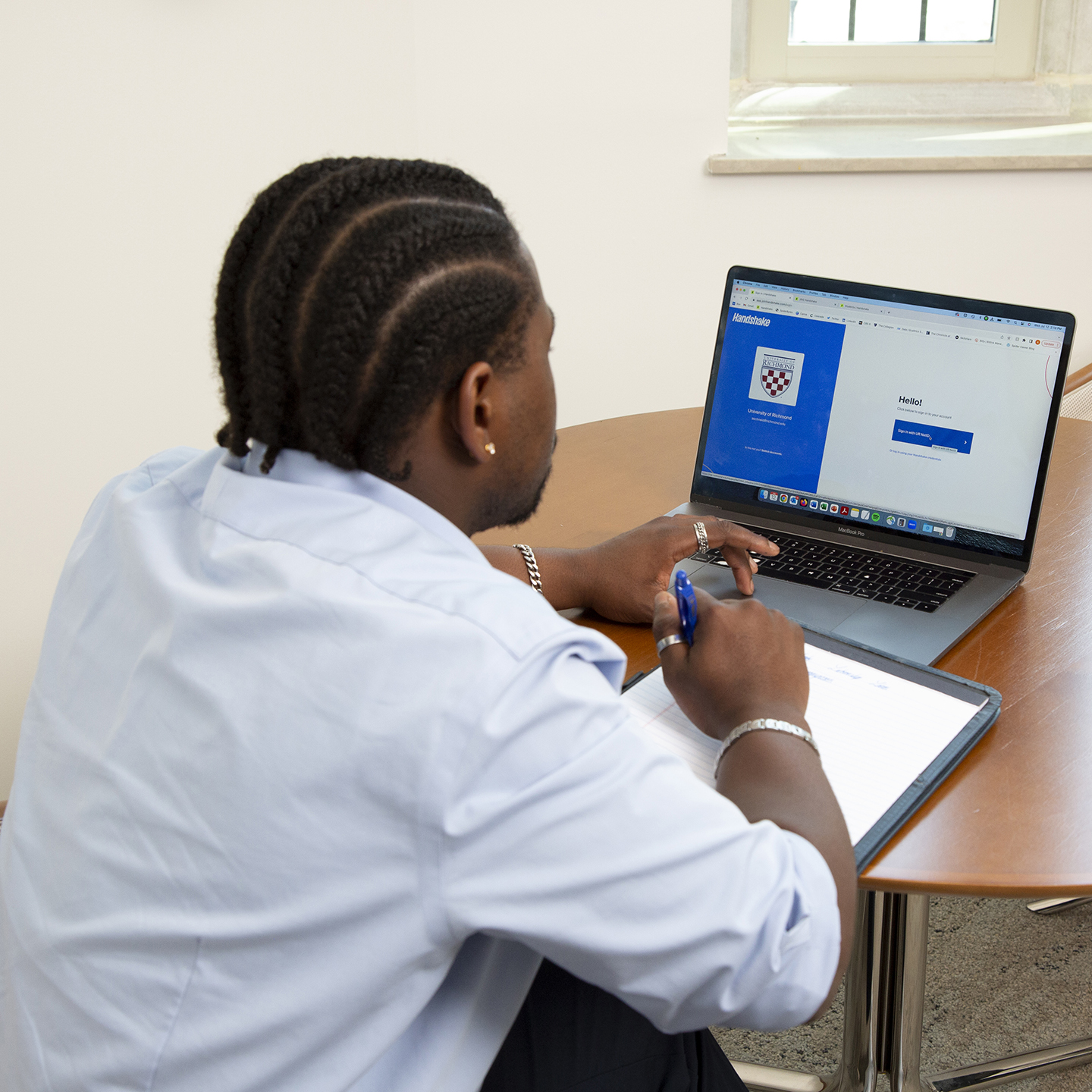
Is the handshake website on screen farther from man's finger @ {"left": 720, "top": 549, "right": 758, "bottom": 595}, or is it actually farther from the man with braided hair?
the man with braided hair

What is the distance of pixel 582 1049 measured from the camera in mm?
847

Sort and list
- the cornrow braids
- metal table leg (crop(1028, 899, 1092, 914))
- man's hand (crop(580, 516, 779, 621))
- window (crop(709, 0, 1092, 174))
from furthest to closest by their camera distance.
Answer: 1. window (crop(709, 0, 1092, 174))
2. metal table leg (crop(1028, 899, 1092, 914))
3. man's hand (crop(580, 516, 779, 621))
4. the cornrow braids

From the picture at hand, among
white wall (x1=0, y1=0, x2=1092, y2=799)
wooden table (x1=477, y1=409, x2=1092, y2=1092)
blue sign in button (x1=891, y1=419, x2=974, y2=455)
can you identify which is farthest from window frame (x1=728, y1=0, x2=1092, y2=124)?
blue sign in button (x1=891, y1=419, x2=974, y2=455)

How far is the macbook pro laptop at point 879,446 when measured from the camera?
46.9 inches

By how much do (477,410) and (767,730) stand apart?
32cm

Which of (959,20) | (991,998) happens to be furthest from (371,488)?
(959,20)

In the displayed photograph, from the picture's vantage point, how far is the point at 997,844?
2.63 ft

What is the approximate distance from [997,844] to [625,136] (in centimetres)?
229

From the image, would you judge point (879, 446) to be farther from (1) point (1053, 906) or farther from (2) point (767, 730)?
(1) point (1053, 906)

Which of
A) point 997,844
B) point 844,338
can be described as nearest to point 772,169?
point 844,338

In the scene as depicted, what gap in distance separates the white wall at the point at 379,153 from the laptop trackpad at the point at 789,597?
1.47 metres

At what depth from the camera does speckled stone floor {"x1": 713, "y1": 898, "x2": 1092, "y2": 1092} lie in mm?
1592

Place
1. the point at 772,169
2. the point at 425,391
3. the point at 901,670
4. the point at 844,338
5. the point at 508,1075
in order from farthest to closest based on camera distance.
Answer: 1. the point at 772,169
2. the point at 844,338
3. the point at 901,670
4. the point at 508,1075
5. the point at 425,391

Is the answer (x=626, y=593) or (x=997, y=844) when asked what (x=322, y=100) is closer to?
(x=626, y=593)
